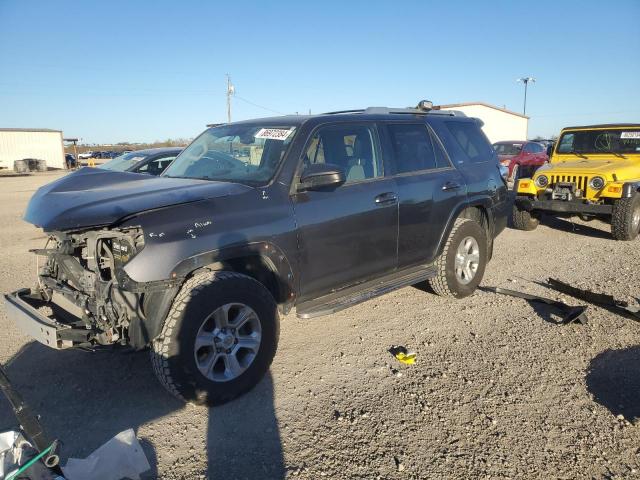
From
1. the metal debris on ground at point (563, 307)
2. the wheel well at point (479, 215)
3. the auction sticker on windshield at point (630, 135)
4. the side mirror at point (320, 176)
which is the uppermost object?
the auction sticker on windshield at point (630, 135)

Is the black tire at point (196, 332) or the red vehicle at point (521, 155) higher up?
the red vehicle at point (521, 155)

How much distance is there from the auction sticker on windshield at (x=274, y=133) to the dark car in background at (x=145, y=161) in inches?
216

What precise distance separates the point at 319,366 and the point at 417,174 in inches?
79.6

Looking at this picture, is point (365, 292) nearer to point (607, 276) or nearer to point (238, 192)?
point (238, 192)

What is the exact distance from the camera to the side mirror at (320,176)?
11.1 ft

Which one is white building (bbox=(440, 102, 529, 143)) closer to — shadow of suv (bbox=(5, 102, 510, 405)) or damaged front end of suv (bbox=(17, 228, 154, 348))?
shadow of suv (bbox=(5, 102, 510, 405))

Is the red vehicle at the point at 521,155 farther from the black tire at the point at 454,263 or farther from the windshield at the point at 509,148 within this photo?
the black tire at the point at 454,263

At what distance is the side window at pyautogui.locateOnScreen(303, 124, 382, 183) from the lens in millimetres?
3785

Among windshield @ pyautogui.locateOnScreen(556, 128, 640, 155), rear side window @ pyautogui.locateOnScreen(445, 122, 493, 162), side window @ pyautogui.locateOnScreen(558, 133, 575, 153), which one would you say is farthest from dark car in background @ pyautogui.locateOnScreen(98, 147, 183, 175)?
windshield @ pyautogui.locateOnScreen(556, 128, 640, 155)

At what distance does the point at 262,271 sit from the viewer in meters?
3.38

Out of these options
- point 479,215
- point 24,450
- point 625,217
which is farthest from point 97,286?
point 625,217

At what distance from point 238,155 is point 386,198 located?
1.31m

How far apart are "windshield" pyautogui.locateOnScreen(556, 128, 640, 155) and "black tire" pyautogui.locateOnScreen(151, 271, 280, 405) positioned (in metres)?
8.27


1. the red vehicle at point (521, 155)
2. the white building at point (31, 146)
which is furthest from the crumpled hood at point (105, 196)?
the white building at point (31, 146)
